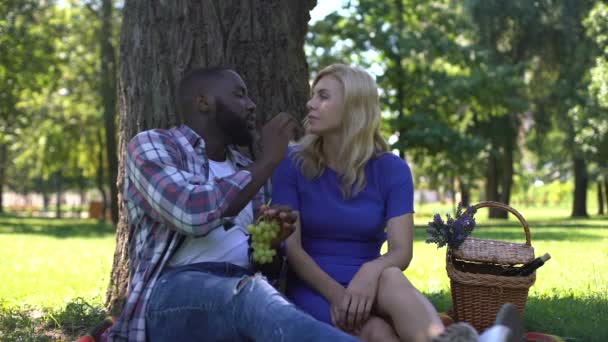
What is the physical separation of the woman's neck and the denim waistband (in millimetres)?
814

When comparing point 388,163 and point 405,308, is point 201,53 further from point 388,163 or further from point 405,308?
point 405,308

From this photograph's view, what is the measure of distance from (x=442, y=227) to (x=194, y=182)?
156cm

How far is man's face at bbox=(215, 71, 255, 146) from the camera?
4.03m

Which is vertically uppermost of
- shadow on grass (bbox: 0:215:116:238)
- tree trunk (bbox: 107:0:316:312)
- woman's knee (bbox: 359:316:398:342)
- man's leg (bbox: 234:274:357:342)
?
tree trunk (bbox: 107:0:316:312)

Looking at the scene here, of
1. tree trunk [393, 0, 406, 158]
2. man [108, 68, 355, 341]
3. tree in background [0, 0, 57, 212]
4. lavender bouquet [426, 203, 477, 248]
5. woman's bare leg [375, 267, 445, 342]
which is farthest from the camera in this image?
tree trunk [393, 0, 406, 158]

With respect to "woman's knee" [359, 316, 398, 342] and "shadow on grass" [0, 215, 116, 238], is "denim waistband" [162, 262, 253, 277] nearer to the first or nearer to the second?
"woman's knee" [359, 316, 398, 342]

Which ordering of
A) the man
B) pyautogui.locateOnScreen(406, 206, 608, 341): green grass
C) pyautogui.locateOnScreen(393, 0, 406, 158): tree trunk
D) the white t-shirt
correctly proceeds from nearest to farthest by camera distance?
the man
the white t-shirt
pyautogui.locateOnScreen(406, 206, 608, 341): green grass
pyautogui.locateOnScreen(393, 0, 406, 158): tree trunk

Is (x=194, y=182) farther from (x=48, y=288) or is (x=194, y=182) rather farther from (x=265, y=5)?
(x=48, y=288)

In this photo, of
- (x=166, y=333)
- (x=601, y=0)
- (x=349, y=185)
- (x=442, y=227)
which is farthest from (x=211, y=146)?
(x=601, y=0)

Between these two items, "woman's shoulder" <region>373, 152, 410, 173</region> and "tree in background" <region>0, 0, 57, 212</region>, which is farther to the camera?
"tree in background" <region>0, 0, 57, 212</region>

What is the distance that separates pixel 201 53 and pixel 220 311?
2479 millimetres

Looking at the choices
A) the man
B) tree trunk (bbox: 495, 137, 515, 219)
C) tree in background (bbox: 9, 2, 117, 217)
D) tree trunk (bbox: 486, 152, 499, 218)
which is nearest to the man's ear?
the man

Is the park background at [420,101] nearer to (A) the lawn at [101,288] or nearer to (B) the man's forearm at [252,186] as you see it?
(A) the lawn at [101,288]

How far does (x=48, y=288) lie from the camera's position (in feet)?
27.6
